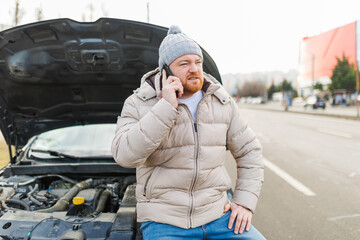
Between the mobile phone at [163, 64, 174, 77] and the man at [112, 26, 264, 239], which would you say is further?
the mobile phone at [163, 64, 174, 77]

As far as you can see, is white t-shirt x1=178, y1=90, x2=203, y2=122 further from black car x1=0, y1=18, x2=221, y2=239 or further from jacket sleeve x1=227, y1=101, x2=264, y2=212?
black car x1=0, y1=18, x2=221, y2=239

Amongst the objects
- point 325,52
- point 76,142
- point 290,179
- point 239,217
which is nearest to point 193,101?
point 239,217

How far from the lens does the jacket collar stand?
1721 mm

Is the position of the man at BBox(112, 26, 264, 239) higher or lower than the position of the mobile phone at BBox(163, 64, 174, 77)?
lower

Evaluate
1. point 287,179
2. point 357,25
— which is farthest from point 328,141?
point 357,25

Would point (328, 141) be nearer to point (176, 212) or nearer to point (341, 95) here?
point (176, 212)

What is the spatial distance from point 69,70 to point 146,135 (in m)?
1.36

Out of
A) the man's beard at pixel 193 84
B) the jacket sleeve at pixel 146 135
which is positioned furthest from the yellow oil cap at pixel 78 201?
the man's beard at pixel 193 84

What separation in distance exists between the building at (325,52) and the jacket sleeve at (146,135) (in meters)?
55.1

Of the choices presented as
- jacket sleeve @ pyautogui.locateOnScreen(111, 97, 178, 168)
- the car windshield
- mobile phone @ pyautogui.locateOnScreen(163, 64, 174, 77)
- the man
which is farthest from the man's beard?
the car windshield

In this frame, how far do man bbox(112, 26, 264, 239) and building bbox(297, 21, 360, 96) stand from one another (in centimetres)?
5483

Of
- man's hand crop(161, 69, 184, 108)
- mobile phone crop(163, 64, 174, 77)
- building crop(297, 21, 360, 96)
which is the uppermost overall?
building crop(297, 21, 360, 96)

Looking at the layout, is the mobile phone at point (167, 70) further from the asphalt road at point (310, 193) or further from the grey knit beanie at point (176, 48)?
the asphalt road at point (310, 193)

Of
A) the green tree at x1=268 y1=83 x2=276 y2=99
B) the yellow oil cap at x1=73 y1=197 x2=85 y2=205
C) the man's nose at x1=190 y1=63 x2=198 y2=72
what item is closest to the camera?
the man's nose at x1=190 y1=63 x2=198 y2=72
